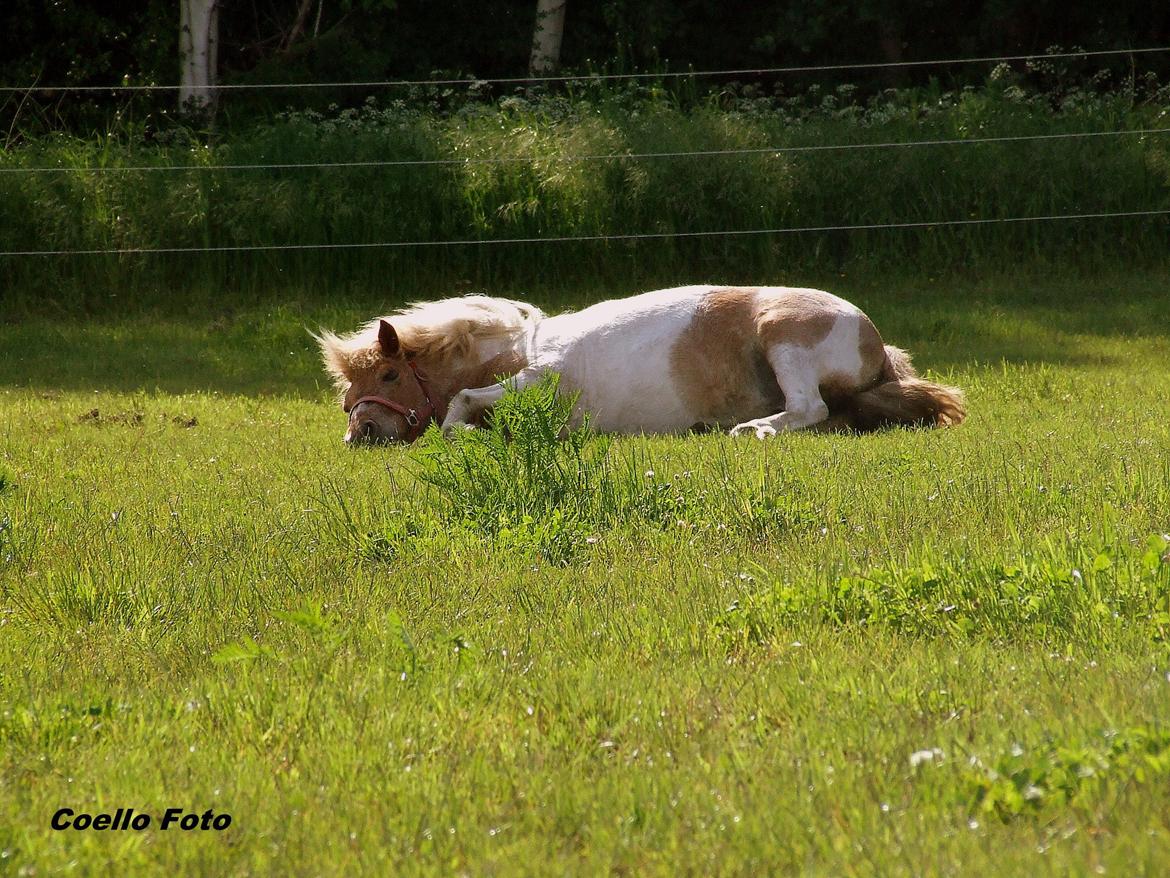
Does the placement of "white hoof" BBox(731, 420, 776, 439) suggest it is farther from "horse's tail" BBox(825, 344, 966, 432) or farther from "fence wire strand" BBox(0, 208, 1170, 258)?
"fence wire strand" BBox(0, 208, 1170, 258)

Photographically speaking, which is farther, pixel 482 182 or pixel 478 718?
pixel 482 182

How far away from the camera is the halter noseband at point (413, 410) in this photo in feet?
26.6

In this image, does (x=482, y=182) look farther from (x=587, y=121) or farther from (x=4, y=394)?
(x=4, y=394)

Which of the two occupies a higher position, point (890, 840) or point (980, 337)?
point (890, 840)

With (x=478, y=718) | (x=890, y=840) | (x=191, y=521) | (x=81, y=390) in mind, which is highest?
(x=890, y=840)

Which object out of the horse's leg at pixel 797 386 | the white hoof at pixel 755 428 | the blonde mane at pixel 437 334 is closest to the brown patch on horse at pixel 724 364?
the horse's leg at pixel 797 386

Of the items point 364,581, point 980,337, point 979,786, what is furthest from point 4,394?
point 979,786

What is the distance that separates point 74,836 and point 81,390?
27.4 ft

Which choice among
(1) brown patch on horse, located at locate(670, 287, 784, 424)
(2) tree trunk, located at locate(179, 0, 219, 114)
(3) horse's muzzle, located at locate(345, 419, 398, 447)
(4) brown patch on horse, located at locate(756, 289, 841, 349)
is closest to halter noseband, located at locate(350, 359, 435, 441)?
(3) horse's muzzle, located at locate(345, 419, 398, 447)

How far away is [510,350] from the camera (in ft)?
27.3

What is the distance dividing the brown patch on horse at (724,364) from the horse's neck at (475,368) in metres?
0.96

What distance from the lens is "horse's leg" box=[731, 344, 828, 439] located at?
25.8ft

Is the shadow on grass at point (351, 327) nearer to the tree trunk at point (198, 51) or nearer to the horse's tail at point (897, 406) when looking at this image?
the horse's tail at point (897, 406)

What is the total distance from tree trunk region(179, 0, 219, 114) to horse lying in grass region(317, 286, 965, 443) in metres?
11.3
